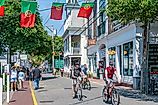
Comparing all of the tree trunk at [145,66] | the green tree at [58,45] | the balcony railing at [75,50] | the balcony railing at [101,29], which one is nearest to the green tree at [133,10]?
the tree trunk at [145,66]

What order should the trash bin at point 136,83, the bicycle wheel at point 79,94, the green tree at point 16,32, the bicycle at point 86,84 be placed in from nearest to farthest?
the bicycle wheel at point 79,94, the bicycle at point 86,84, the trash bin at point 136,83, the green tree at point 16,32

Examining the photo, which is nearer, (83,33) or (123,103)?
(123,103)

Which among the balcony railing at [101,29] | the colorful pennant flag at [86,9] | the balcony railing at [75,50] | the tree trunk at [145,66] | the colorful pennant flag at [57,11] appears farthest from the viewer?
the balcony railing at [75,50]

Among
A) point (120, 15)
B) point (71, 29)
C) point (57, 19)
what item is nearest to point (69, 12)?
point (71, 29)

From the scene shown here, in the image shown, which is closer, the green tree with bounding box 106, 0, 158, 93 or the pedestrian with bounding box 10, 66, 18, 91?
the green tree with bounding box 106, 0, 158, 93

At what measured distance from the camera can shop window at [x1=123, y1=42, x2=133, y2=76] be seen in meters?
32.6

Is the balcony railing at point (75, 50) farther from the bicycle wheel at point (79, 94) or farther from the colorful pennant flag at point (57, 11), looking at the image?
the bicycle wheel at point (79, 94)

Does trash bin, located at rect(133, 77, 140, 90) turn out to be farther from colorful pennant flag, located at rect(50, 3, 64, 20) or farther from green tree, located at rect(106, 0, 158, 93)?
green tree, located at rect(106, 0, 158, 93)

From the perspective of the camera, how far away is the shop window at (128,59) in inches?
1282

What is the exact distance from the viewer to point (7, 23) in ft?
148

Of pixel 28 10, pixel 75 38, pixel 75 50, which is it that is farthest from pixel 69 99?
pixel 75 38

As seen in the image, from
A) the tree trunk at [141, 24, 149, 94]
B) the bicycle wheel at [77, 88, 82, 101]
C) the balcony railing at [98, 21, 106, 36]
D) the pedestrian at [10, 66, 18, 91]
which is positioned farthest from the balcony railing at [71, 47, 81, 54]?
the bicycle wheel at [77, 88, 82, 101]

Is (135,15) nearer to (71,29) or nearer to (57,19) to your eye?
(57,19)

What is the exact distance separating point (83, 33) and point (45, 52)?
59.3 ft
